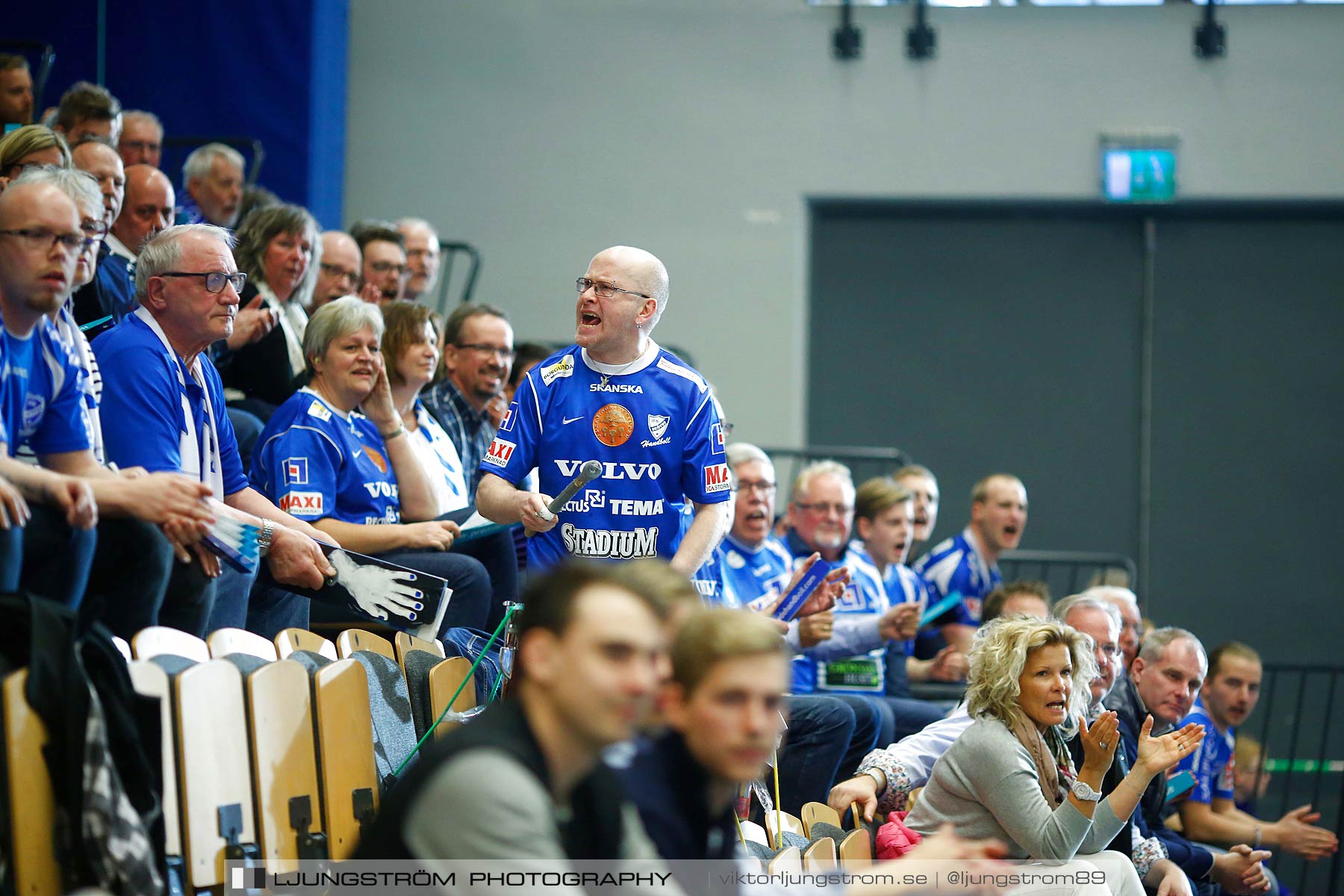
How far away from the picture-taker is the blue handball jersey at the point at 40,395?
3062 millimetres

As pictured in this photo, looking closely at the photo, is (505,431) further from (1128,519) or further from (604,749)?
(1128,519)

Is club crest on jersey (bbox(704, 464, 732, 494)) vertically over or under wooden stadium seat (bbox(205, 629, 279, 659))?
over

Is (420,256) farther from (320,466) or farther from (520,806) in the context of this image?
(520,806)

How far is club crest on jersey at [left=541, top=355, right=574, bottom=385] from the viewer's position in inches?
167

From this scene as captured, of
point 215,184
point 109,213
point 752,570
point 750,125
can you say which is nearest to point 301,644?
point 109,213

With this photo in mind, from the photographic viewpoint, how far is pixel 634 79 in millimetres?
9648

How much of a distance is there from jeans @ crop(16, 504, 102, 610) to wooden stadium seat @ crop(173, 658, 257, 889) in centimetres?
30

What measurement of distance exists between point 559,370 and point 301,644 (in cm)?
113

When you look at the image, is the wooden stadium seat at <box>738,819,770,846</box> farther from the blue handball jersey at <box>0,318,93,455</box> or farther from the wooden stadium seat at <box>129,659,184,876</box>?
the blue handball jersey at <box>0,318,93,455</box>

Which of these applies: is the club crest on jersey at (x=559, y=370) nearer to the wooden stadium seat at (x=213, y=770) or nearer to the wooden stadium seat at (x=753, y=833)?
the wooden stadium seat at (x=753, y=833)

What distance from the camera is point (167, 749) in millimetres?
2797

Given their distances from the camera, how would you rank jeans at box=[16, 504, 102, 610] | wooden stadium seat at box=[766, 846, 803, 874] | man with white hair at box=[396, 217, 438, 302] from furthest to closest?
1. man with white hair at box=[396, 217, 438, 302]
2. wooden stadium seat at box=[766, 846, 803, 874]
3. jeans at box=[16, 504, 102, 610]

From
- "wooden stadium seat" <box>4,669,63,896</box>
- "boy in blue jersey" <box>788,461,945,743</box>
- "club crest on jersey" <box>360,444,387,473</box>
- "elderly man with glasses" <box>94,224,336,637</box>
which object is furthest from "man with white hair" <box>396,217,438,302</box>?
"wooden stadium seat" <box>4,669,63,896</box>

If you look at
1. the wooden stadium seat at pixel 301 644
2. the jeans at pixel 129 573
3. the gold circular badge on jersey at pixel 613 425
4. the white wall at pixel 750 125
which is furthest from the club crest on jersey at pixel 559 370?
the white wall at pixel 750 125
